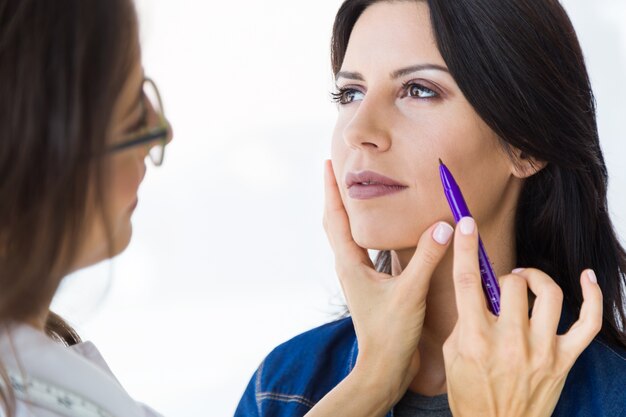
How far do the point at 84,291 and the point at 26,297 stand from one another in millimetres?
124

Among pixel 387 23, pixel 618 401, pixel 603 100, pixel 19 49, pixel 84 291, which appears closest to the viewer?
pixel 19 49

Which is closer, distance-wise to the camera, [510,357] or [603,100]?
[510,357]

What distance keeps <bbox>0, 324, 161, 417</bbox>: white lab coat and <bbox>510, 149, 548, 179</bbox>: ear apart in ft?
3.16

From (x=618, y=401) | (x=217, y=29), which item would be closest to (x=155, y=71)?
(x=217, y=29)

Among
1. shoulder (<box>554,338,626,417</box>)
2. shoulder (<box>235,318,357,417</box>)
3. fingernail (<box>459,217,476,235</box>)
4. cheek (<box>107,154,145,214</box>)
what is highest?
cheek (<box>107,154,145,214</box>)

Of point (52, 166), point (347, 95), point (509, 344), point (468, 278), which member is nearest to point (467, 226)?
point (468, 278)

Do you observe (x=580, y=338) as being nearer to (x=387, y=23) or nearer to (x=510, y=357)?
(x=510, y=357)

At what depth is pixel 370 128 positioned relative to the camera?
5.03ft

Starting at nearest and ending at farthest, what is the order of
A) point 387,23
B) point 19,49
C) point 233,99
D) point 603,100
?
point 19,49 < point 387,23 < point 603,100 < point 233,99

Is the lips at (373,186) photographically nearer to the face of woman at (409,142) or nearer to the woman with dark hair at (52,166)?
the face of woman at (409,142)

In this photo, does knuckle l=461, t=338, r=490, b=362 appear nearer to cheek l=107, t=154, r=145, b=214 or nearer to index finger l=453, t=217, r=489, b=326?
index finger l=453, t=217, r=489, b=326

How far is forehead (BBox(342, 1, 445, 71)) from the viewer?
155 centimetres

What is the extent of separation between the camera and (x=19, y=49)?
2.65ft

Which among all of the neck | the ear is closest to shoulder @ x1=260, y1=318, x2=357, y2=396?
the neck
